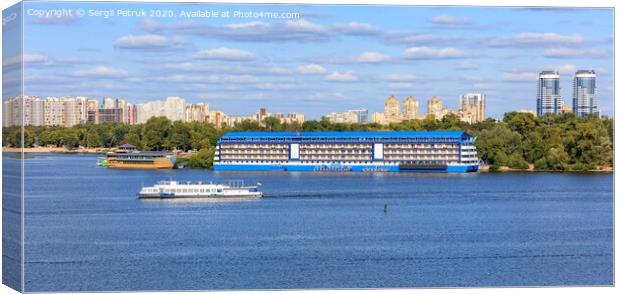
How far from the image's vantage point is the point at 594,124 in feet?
43.0

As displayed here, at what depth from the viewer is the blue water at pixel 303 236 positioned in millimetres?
10195

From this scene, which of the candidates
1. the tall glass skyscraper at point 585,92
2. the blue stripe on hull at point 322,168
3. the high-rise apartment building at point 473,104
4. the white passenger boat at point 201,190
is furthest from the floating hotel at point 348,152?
the tall glass skyscraper at point 585,92

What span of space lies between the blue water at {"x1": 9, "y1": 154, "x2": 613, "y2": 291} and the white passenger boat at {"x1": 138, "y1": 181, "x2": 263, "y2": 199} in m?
0.18

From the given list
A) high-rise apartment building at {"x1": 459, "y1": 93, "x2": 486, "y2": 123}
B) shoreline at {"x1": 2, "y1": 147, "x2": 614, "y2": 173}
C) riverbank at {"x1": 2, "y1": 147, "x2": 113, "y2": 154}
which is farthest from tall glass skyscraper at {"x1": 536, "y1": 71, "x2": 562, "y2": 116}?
riverbank at {"x1": 2, "y1": 147, "x2": 113, "y2": 154}

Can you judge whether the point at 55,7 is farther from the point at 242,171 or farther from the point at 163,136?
the point at 242,171

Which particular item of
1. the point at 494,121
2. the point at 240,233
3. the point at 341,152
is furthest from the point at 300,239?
the point at 341,152

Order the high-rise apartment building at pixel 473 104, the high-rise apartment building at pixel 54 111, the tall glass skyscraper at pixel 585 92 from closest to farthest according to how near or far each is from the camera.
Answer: the high-rise apartment building at pixel 54 111
the tall glass skyscraper at pixel 585 92
the high-rise apartment building at pixel 473 104

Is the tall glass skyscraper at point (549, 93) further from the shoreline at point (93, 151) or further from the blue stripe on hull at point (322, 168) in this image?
the blue stripe on hull at point (322, 168)

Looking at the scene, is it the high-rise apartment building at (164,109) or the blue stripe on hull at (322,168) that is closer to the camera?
the high-rise apartment building at (164,109)

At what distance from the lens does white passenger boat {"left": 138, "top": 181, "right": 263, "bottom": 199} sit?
628 inches

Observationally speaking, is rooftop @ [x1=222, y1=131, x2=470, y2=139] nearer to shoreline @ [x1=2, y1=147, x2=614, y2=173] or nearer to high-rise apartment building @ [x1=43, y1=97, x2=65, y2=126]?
shoreline @ [x1=2, y1=147, x2=614, y2=173]

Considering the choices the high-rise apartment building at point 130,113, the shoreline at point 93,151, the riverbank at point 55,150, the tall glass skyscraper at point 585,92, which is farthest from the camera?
the high-rise apartment building at point 130,113

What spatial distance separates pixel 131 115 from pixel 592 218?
4.16m

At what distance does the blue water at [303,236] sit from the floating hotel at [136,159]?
0.11 metres
